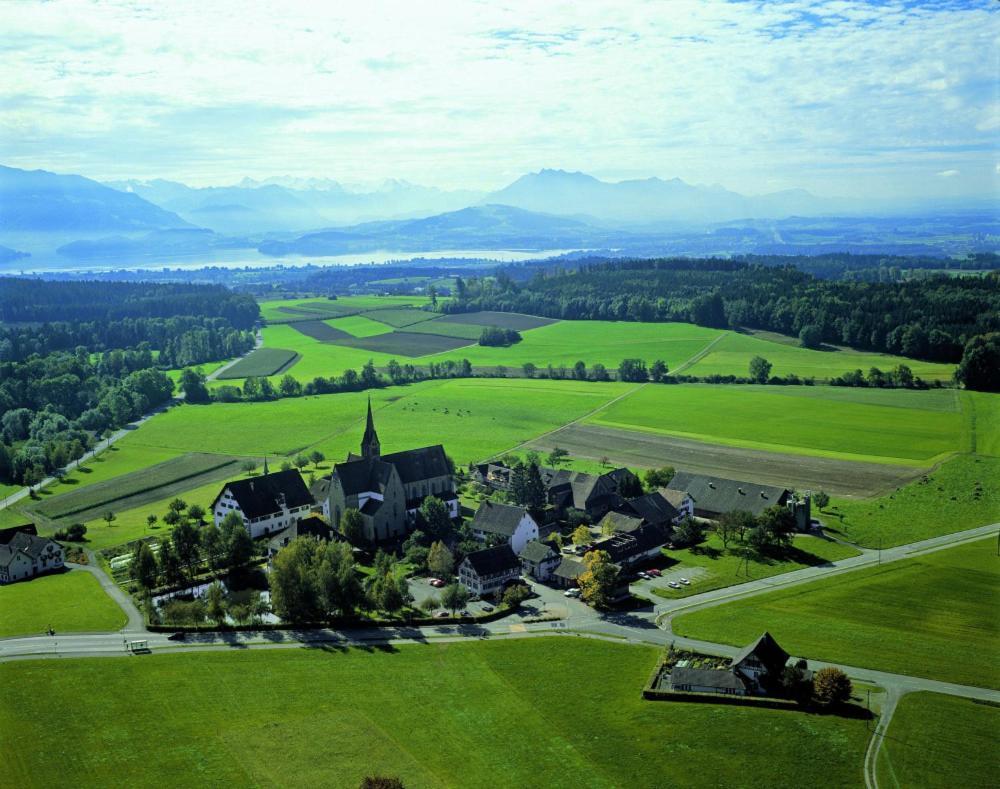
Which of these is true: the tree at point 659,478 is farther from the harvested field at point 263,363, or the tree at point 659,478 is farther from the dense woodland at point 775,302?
the harvested field at point 263,363

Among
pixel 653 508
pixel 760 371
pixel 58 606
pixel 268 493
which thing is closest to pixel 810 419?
pixel 760 371

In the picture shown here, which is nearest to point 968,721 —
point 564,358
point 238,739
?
point 238,739

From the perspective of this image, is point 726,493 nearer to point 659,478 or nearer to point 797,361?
point 659,478

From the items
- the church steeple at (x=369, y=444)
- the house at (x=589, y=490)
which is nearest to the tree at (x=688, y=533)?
the house at (x=589, y=490)

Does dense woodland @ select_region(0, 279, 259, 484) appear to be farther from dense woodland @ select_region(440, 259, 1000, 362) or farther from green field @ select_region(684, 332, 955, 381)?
green field @ select_region(684, 332, 955, 381)

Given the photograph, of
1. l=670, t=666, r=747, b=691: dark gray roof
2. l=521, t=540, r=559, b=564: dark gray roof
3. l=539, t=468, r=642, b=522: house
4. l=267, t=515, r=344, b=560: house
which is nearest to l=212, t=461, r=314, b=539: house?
l=267, t=515, r=344, b=560: house

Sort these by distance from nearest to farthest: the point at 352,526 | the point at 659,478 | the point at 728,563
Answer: the point at 728,563 < the point at 352,526 < the point at 659,478
